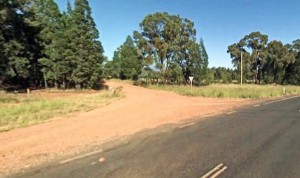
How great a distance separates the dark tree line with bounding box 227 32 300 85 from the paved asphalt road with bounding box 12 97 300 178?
99.3 meters

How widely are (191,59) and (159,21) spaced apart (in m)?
12.7

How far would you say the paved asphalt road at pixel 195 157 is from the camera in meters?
7.81

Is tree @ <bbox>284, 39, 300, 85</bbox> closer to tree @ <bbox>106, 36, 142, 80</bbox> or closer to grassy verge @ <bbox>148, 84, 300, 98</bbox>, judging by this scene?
tree @ <bbox>106, 36, 142, 80</bbox>

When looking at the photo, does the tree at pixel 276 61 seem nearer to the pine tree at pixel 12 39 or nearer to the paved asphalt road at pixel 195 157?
the pine tree at pixel 12 39

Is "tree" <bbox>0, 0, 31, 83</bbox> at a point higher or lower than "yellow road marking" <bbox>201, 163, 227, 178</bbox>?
higher

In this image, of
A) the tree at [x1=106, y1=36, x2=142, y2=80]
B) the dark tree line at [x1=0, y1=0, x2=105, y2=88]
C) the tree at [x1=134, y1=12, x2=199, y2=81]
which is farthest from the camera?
the tree at [x1=106, y1=36, x2=142, y2=80]

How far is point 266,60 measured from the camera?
109875 millimetres

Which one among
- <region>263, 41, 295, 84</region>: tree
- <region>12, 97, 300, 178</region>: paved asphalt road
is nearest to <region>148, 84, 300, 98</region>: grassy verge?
<region>12, 97, 300, 178</region>: paved asphalt road

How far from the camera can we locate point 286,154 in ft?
31.6

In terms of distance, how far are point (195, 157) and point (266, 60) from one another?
4183 inches

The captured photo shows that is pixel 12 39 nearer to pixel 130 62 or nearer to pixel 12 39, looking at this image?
pixel 12 39

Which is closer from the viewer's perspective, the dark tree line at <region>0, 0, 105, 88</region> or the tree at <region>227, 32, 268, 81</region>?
the dark tree line at <region>0, 0, 105, 88</region>

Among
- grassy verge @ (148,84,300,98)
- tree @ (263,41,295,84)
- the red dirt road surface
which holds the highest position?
tree @ (263,41,295,84)

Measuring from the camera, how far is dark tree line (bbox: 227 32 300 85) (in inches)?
4294
